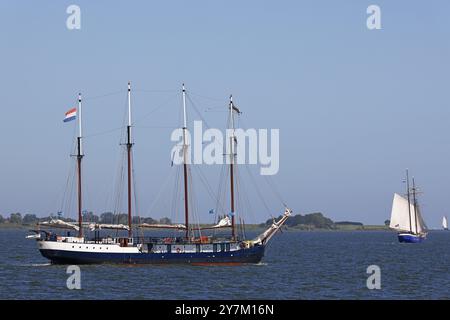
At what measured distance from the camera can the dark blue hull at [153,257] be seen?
87750mm

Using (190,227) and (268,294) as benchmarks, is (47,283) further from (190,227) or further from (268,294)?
(190,227)

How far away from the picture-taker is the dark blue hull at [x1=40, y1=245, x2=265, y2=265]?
8775 cm

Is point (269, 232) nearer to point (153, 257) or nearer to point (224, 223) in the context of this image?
point (224, 223)

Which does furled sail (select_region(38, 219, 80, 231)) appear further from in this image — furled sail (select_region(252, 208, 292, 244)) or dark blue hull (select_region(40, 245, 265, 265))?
furled sail (select_region(252, 208, 292, 244))

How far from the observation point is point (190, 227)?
307ft

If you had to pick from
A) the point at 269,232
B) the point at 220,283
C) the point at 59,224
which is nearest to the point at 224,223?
the point at 269,232

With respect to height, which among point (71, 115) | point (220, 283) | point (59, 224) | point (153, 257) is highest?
point (71, 115)

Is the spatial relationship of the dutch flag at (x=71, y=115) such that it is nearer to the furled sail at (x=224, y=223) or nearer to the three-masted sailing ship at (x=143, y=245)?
the three-masted sailing ship at (x=143, y=245)

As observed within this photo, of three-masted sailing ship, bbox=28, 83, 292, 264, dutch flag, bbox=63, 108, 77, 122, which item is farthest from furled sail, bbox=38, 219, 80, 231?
dutch flag, bbox=63, 108, 77, 122

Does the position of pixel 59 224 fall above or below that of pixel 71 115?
below

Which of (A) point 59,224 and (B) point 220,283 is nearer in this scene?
(B) point 220,283

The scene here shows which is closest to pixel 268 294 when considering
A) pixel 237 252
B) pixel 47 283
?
pixel 47 283

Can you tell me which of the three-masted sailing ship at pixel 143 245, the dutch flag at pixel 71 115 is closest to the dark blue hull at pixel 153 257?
Answer: the three-masted sailing ship at pixel 143 245

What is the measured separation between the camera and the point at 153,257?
89.1 metres
